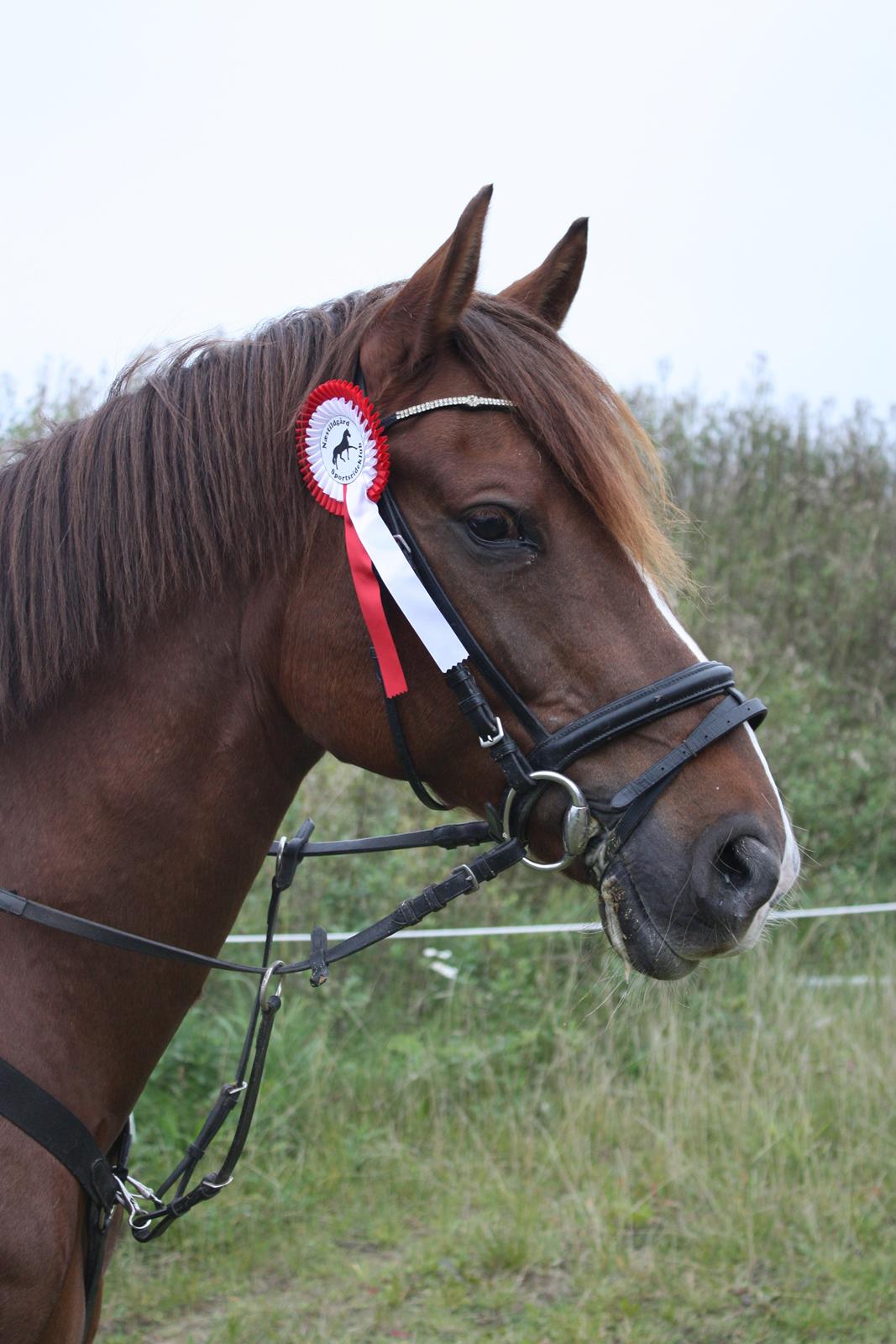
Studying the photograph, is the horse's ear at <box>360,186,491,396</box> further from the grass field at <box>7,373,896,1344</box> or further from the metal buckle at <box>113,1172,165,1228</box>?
the metal buckle at <box>113,1172,165,1228</box>

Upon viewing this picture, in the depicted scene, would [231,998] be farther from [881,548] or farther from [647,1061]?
[881,548]

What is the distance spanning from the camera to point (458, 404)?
1878 millimetres

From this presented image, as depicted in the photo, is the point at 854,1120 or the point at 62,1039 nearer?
the point at 62,1039

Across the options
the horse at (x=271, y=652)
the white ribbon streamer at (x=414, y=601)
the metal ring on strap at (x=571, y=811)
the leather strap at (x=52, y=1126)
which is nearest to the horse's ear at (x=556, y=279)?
the horse at (x=271, y=652)

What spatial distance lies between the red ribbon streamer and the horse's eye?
193mm

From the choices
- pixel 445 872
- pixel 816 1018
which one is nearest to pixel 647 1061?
pixel 816 1018

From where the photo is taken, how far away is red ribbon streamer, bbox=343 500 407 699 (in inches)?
71.9

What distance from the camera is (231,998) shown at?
15.9 feet

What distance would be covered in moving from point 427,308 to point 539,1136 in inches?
152

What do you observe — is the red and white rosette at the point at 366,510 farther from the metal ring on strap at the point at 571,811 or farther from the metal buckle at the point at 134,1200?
the metal buckle at the point at 134,1200

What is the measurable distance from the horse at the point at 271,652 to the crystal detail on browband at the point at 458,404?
0.4 inches

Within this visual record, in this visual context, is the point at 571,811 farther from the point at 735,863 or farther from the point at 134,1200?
the point at 134,1200

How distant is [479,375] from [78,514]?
769 mm

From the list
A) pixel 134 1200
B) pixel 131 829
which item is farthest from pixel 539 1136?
pixel 131 829
